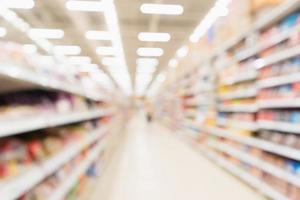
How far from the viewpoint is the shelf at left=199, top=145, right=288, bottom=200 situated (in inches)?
140

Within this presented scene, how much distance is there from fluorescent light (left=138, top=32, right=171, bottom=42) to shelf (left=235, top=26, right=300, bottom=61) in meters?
7.42

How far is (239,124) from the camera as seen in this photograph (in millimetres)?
4730

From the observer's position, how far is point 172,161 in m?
6.25

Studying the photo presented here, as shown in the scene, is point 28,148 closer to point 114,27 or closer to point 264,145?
point 264,145

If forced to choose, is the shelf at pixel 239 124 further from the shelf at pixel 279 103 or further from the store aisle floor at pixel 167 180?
the store aisle floor at pixel 167 180

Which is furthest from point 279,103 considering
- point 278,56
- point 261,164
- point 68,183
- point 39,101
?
point 39,101

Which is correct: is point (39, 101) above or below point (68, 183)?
above

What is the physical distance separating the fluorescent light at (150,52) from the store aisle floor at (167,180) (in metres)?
8.34

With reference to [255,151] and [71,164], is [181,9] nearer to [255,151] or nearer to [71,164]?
[255,151]

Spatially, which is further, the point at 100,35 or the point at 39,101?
the point at 100,35

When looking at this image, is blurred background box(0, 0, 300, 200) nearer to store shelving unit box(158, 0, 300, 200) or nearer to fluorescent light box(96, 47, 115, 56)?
store shelving unit box(158, 0, 300, 200)

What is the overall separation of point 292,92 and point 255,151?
1147mm

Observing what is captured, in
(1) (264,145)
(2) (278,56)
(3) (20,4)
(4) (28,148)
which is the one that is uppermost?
(3) (20,4)

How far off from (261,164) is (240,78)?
Result: 1.25 meters
